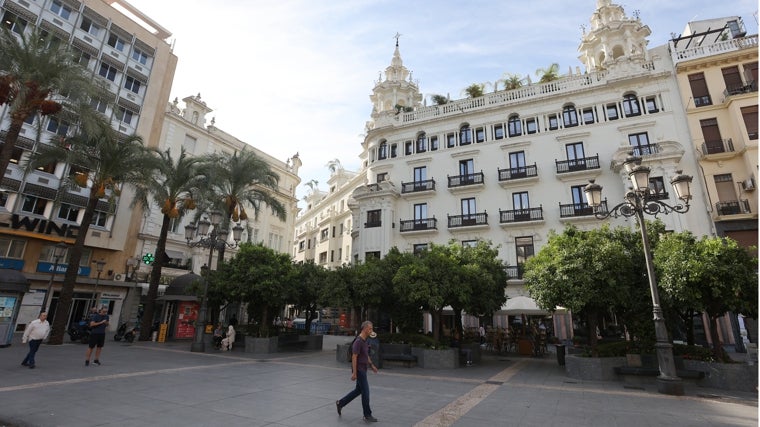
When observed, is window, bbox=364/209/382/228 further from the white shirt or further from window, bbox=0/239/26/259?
window, bbox=0/239/26/259

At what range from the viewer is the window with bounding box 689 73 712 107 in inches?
979

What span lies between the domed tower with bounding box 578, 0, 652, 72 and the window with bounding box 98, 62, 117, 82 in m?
38.3

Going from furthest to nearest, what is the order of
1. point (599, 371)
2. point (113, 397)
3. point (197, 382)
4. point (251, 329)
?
point (251, 329), point (599, 371), point (197, 382), point (113, 397)

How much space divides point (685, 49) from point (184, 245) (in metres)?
41.8

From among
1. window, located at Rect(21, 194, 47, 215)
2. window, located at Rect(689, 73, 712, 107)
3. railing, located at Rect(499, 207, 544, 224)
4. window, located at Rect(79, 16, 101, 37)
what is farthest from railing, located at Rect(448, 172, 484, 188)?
window, located at Rect(79, 16, 101, 37)

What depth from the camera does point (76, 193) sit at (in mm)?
25688

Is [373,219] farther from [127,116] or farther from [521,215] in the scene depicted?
[127,116]

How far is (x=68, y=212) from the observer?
83.8 ft

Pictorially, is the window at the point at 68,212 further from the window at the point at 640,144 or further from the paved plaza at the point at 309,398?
the window at the point at 640,144

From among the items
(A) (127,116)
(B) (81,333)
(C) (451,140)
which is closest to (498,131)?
(C) (451,140)

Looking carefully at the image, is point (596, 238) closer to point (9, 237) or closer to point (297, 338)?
point (297, 338)

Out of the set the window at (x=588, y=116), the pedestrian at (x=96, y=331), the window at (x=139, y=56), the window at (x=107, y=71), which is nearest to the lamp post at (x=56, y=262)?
the pedestrian at (x=96, y=331)

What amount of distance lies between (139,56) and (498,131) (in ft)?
100

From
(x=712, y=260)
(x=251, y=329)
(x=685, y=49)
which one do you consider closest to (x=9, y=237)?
(x=251, y=329)
